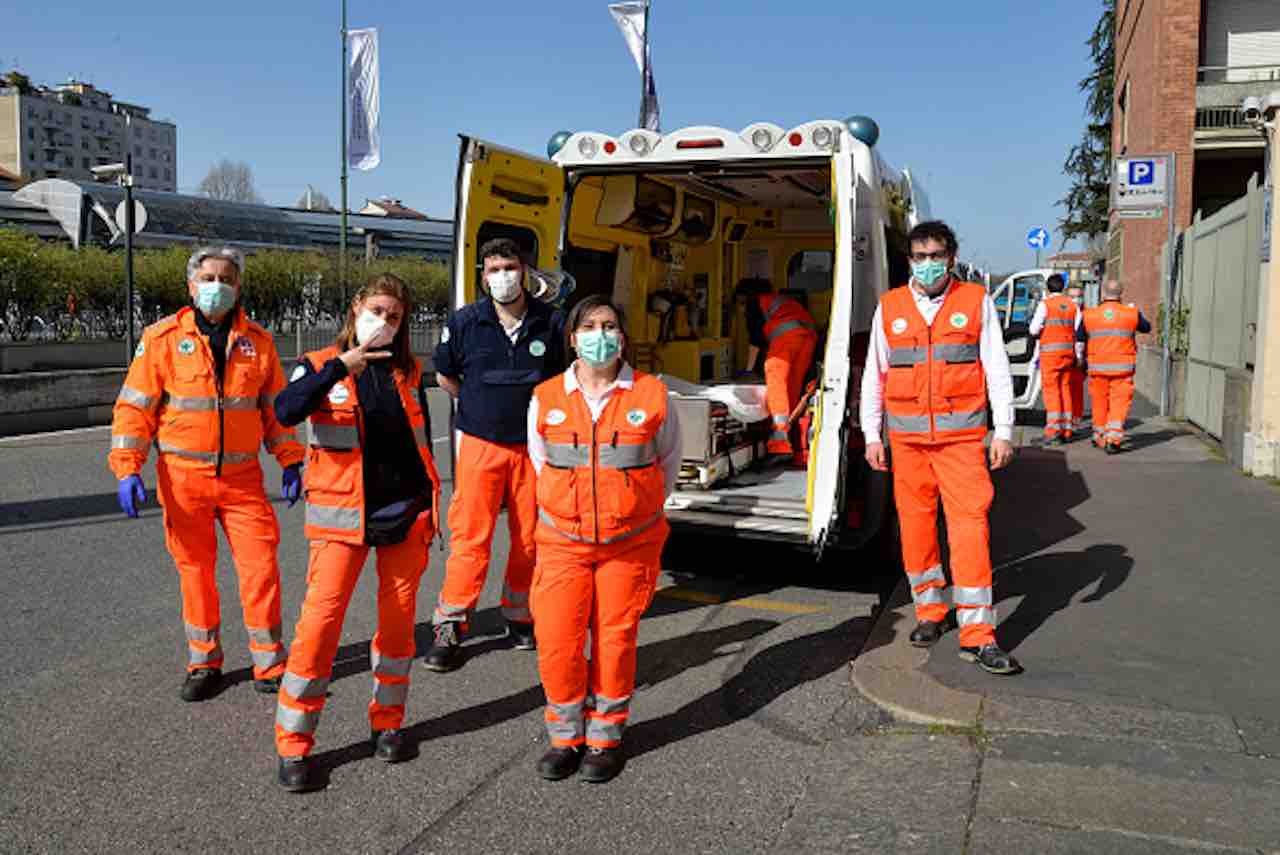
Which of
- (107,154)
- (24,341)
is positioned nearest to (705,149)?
(24,341)

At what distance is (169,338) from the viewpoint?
4.71 meters

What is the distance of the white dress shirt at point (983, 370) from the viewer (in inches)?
202

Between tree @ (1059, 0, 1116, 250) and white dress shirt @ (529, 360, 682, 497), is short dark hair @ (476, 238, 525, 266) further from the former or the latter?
tree @ (1059, 0, 1116, 250)

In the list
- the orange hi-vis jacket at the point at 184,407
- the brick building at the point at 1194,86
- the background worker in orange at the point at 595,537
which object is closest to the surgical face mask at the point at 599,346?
the background worker in orange at the point at 595,537

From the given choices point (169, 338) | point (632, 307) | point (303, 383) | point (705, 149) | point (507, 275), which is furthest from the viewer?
point (632, 307)

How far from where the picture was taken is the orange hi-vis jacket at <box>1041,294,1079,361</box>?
1260 cm

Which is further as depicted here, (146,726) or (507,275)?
(507,275)

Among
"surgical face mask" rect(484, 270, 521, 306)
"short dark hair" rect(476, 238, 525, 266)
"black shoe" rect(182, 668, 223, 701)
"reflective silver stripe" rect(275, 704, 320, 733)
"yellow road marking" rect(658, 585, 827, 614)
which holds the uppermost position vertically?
"short dark hair" rect(476, 238, 525, 266)

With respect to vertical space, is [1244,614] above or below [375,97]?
below

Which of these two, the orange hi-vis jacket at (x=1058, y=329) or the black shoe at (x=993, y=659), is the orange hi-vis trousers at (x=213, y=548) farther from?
the orange hi-vis jacket at (x=1058, y=329)

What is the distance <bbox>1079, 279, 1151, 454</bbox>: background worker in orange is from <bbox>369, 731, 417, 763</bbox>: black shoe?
8992mm

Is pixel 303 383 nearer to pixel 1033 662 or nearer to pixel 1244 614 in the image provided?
pixel 1033 662

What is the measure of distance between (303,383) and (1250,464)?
825 cm

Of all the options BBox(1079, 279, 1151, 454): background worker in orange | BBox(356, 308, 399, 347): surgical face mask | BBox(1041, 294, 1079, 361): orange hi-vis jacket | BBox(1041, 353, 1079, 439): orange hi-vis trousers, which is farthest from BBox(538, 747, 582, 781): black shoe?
BBox(1041, 294, 1079, 361): orange hi-vis jacket
